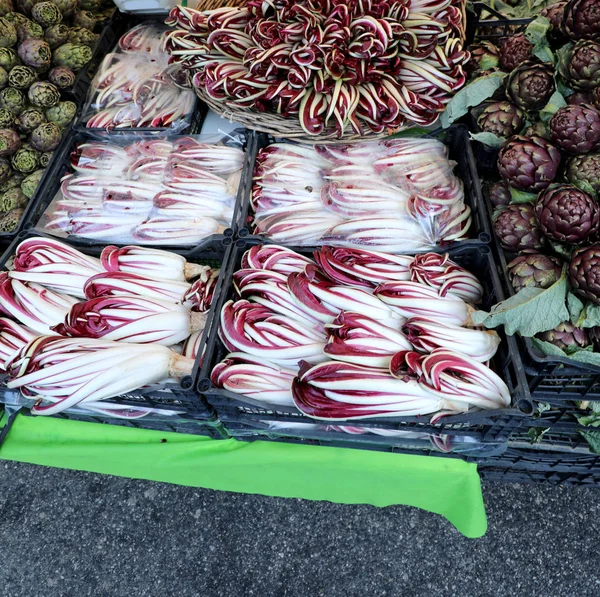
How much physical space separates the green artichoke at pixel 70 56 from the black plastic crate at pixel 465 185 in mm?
1014

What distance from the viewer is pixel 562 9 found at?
167 cm

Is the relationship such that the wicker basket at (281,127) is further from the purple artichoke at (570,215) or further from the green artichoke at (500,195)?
the purple artichoke at (570,215)

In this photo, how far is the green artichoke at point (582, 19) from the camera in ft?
4.77

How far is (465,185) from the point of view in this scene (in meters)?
1.81

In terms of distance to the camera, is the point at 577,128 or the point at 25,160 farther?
the point at 25,160

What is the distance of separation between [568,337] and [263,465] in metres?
0.99

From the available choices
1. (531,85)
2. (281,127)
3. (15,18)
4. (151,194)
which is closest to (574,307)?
(531,85)

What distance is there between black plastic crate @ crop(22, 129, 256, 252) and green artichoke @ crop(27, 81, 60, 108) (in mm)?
182

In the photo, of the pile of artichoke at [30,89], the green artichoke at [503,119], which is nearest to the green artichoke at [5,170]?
the pile of artichoke at [30,89]

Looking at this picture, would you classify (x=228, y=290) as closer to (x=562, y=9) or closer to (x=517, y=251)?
(x=517, y=251)

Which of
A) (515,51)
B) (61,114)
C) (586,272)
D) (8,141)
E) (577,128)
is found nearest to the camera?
(586,272)

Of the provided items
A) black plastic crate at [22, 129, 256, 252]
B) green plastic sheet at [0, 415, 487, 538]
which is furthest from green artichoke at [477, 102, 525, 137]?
green plastic sheet at [0, 415, 487, 538]

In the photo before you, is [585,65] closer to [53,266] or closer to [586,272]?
[586,272]

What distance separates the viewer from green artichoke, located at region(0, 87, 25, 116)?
82.4 inches
